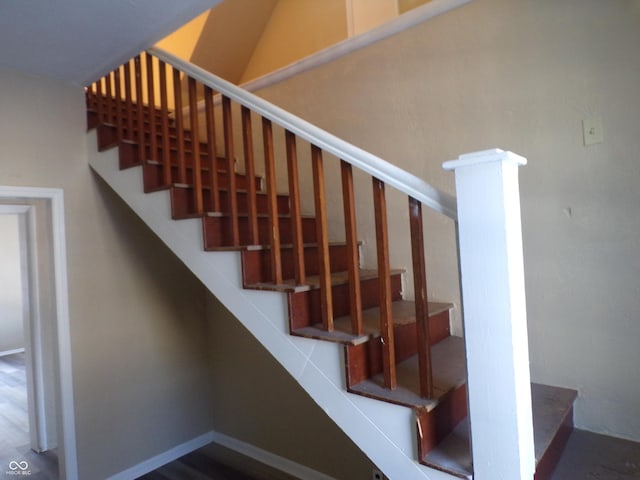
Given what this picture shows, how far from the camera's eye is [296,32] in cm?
337

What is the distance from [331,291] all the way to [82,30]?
5.25 feet

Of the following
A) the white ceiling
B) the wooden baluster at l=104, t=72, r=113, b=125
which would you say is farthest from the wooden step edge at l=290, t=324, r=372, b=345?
the wooden baluster at l=104, t=72, r=113, b=125

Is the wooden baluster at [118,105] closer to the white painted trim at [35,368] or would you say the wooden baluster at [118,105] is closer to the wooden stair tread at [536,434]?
the white painted trim at [35,368]

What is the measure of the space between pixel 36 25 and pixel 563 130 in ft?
7.42

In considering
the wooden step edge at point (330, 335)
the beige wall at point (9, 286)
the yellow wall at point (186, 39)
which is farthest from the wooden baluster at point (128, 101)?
the beige wall at point (9, 286)

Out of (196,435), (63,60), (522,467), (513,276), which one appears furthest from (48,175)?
(522,467)

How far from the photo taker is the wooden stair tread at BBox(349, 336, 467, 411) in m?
1.19

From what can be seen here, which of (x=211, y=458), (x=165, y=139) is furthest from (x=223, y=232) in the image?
(x=211, y=458)

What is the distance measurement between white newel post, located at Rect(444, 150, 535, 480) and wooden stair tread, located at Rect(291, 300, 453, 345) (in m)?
0.39

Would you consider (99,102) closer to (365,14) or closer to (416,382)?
(365,14)

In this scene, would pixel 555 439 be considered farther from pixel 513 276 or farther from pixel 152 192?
pixel 152 192

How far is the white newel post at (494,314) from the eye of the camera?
97cm

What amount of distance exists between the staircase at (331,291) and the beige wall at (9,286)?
487cm

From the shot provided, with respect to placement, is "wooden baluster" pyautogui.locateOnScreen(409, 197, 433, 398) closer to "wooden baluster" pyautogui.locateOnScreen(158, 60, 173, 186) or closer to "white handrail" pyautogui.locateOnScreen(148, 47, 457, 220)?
"white handrail" pyautogui.locateOnScreen(148, 47, 457, 220)
